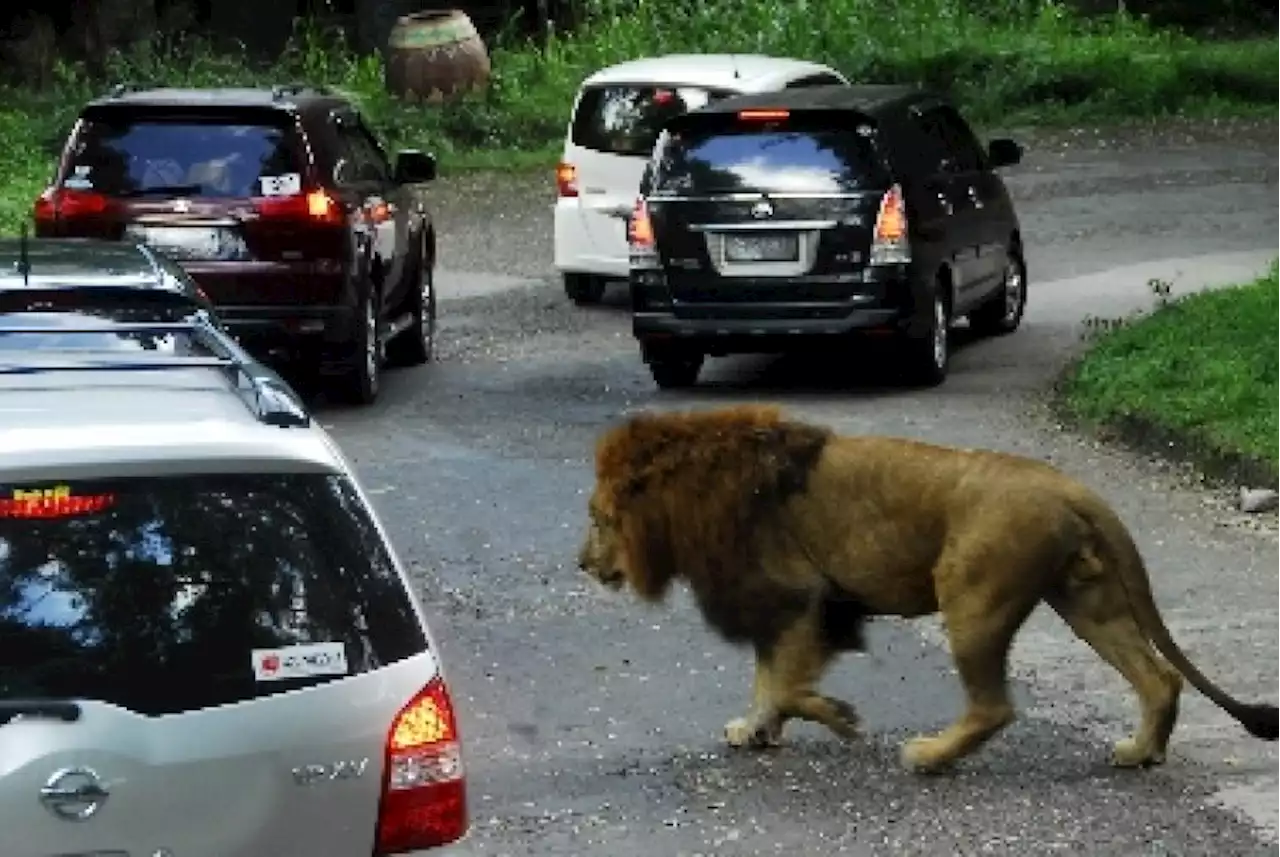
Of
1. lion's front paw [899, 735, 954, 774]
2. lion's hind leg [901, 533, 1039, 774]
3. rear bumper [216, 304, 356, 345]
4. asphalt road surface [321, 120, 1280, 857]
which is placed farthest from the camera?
rear bumper [216, 304, 356, 345]

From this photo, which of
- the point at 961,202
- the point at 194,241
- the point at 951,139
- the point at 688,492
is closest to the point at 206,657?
the point at 688,492

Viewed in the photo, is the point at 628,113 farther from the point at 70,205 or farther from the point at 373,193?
the point at 70,205

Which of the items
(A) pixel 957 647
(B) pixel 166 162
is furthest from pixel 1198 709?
(B) pixel 166 162

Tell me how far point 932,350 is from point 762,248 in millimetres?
1218

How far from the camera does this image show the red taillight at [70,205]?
52.5ft

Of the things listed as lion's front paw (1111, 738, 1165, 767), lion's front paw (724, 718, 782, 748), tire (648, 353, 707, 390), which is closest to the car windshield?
lion's front paw (724, 718, 782, 748)

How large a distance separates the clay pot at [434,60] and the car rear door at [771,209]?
1522cm

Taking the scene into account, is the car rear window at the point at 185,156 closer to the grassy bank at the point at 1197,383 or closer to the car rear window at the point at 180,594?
the grassy bank at the point at 1197,383

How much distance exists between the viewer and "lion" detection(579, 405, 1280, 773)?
8.53m

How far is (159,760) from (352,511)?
1.97 ft

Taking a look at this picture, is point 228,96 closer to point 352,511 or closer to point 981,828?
point 981,828

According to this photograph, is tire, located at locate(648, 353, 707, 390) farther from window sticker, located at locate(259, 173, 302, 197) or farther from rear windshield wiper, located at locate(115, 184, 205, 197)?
rear windshield wiper, located at locate(115, 184, 205, 197)

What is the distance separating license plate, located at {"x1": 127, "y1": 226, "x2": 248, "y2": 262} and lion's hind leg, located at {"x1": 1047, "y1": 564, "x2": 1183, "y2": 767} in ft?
26.7

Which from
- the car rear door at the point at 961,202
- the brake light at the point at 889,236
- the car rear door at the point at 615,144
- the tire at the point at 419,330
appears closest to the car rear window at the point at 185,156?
the tire at the point at 419,330
